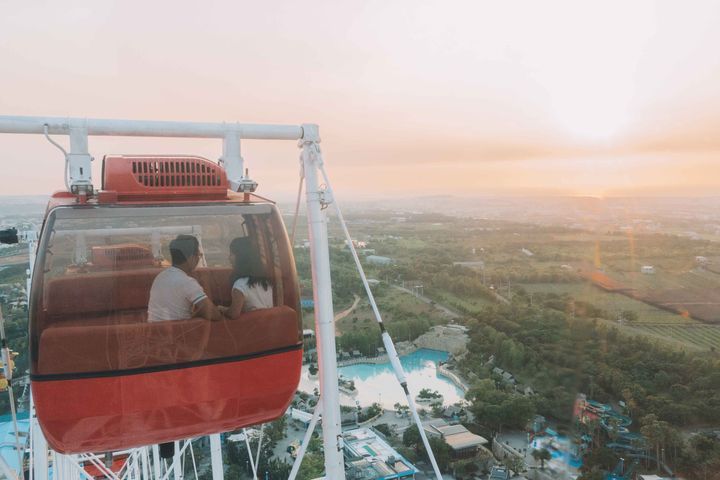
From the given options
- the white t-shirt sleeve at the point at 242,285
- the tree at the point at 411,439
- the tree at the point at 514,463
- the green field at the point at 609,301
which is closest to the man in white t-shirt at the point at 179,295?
the white t-shirt sleeve at the point at 242,285

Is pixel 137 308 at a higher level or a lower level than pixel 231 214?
lower

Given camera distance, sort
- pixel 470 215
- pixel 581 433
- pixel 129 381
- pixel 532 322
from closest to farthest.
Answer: pixel 129 381, pixel 581 433, pixel 532 322, pixel 470 215

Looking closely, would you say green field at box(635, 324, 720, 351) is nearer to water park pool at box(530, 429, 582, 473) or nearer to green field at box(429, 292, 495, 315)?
green field at box(429, 292, 495, 315)

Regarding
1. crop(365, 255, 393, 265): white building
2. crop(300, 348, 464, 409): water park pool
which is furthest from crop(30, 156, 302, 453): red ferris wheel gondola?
crop(365, 255, 393, 265): white building

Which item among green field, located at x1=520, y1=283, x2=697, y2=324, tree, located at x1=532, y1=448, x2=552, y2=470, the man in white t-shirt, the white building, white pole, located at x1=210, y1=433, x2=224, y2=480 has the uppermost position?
the man in white t-shirt

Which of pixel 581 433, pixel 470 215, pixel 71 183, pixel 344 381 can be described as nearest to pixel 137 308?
pixel 71 183

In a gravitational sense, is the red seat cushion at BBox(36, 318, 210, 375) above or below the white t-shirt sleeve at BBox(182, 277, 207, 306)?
below

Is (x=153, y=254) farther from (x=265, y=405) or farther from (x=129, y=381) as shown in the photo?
(x=265, y=405)
